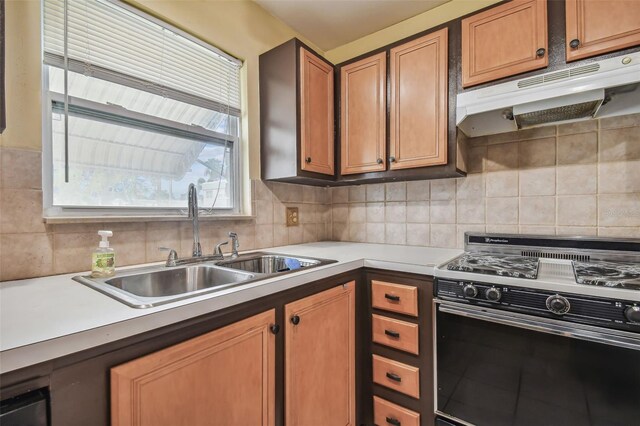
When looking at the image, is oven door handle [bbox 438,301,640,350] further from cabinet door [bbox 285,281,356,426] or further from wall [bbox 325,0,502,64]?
wall [bbox 325,0,502,64]

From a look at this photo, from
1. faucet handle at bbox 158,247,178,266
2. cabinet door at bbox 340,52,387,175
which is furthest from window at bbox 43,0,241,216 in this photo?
cabinet door at bbox 340,52,387,175

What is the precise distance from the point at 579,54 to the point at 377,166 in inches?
40.4

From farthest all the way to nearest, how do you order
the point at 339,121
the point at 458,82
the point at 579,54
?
the point at 339,121 < the point at 458,82 < the point at 579,54

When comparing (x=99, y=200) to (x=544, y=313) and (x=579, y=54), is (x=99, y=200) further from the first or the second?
(x=579, y=54)

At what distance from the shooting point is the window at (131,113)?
3.85 ft

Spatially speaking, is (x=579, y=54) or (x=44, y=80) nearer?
(x=44, y=80)

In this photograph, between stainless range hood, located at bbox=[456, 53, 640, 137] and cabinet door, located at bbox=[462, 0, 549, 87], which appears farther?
cabinet door, located at bbox=[462, 0, 549, 87]

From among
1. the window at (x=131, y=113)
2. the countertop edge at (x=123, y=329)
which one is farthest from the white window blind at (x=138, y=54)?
the countertop edge at (x=123, y=329)

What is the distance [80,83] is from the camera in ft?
4.05

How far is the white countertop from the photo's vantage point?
1.82ft

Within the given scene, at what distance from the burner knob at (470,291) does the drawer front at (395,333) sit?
293 millimetres

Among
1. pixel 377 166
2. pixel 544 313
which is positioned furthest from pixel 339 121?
pixel 544 313

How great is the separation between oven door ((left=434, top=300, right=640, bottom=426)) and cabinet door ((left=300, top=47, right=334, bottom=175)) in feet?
3.55

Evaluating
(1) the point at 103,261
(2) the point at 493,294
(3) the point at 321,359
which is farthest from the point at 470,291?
(1) the point at 103,261
